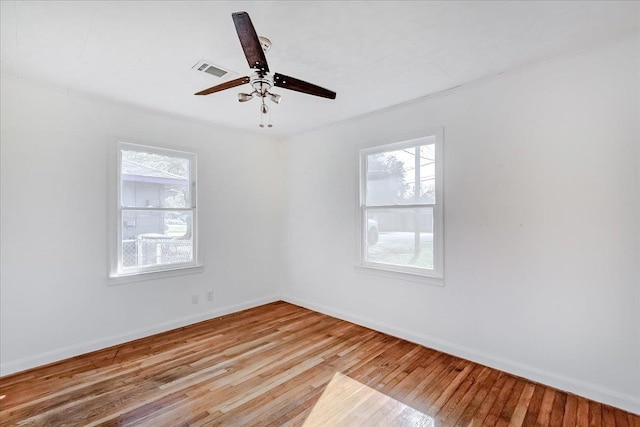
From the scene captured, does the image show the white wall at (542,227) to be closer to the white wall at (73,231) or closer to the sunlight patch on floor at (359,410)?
the sunlight patch on floor at (359,410)

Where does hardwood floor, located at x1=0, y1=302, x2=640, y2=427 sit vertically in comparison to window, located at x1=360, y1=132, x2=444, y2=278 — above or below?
below

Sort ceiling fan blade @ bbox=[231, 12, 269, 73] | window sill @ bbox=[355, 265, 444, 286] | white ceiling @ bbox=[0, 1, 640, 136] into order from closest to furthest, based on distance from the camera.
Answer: ceiling fan blade @ bbox=[231, 12, 269, 73]
white ceiling @ bbox=[0, 1, 640, 136]
window sill @ bbox=[355, 265, 444, 286]

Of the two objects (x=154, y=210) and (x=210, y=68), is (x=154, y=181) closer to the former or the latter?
(x=154, y=210)

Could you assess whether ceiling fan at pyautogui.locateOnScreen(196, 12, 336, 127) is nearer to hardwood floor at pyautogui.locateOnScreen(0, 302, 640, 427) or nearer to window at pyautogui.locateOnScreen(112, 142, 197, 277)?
window at pyautogui.locateOnScreen(112, 142, 197, 277)

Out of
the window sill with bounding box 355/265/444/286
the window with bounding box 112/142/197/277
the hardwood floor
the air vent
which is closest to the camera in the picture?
the hardwood floor

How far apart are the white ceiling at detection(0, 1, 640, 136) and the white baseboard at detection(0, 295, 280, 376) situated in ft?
8.33

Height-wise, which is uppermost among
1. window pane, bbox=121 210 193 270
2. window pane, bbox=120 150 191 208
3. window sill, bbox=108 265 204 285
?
window pane, bbox=120 150 191 208

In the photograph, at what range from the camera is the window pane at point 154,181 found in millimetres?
3367

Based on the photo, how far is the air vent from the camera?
241 centimetres

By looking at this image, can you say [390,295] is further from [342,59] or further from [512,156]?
[342,59]

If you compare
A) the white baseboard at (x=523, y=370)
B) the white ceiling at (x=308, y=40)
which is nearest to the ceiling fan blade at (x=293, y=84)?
the white ceiling at (x=308, y=40)

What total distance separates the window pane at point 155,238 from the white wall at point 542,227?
101 inches

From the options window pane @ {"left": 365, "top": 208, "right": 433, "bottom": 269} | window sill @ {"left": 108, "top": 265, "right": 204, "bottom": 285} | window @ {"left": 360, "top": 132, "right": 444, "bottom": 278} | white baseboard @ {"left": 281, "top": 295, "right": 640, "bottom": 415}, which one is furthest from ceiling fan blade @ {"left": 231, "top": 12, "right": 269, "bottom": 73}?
white baseboard @ {"left": 281, "top": 295, "right": 640, "bottom": 415}

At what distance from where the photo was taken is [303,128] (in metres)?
4.27
